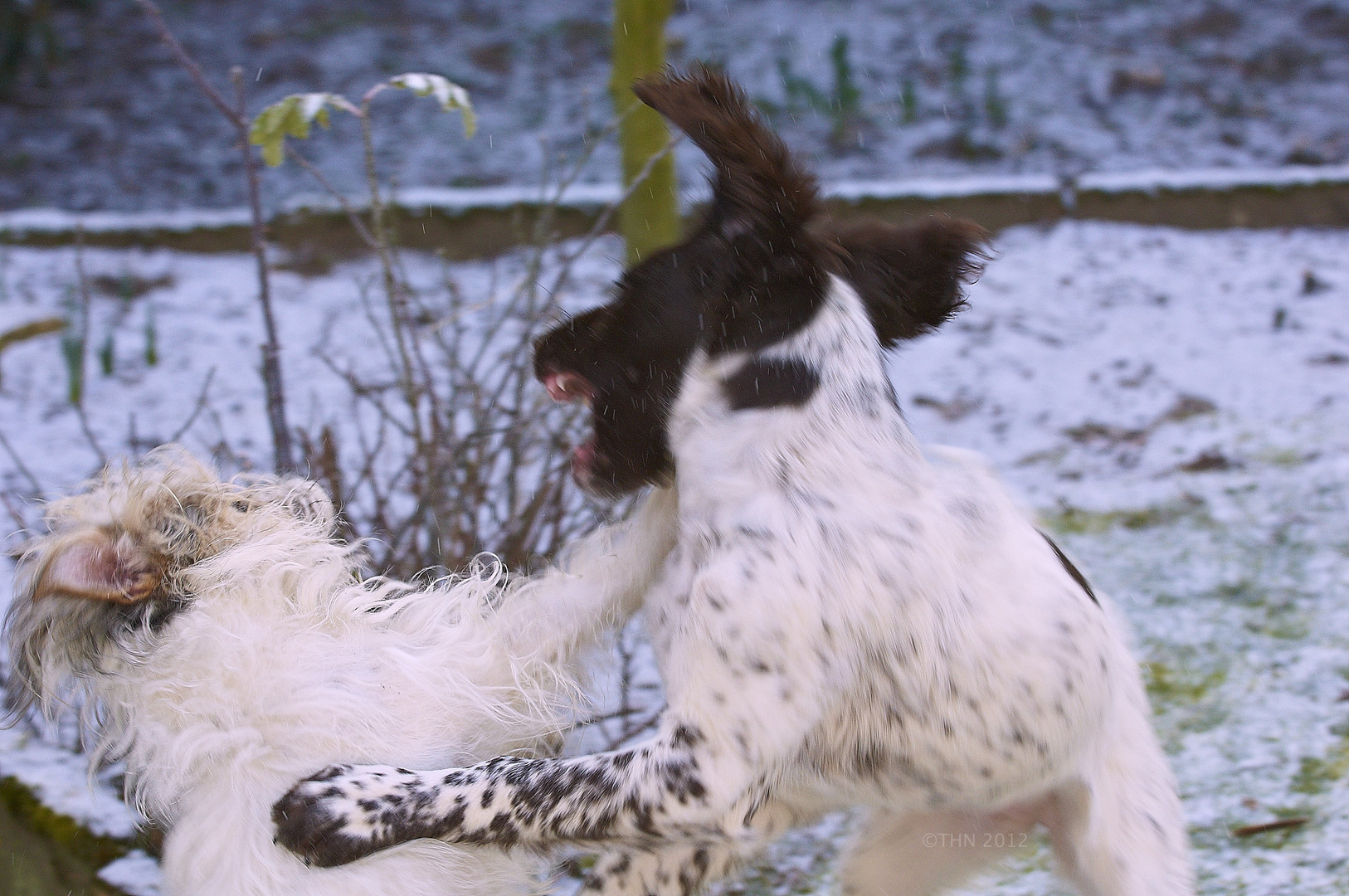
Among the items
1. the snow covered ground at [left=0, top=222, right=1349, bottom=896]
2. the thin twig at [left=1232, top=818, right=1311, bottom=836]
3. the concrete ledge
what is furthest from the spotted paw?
the concrete ledge

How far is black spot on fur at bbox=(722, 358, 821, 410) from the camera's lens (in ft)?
6.72

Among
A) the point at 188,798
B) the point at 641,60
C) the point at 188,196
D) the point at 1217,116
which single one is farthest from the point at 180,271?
the point at 1217,116

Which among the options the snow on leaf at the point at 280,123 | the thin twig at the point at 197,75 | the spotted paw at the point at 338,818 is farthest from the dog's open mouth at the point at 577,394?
the thin twig at the point at 197,75

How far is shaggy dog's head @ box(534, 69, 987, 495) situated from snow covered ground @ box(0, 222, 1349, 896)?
1297 millimetres

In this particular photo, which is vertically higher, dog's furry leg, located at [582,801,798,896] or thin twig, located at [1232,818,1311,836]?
dog's furry leg, located at [582,801,798,896]

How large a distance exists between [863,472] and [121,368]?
14.1ft

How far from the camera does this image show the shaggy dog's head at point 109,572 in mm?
2016

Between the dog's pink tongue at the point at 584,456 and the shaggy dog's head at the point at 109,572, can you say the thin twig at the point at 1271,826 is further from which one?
the shaggy dog's head at the point at 109,572

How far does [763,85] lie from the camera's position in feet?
29.3

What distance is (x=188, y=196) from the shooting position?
7.71 meters

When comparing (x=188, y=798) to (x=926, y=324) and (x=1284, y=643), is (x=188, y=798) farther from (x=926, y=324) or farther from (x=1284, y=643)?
(x=1284, y=643)

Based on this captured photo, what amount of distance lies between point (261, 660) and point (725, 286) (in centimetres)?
96

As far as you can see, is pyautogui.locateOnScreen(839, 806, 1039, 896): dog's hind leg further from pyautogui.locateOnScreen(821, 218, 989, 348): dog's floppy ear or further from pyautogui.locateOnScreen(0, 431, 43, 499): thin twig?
pyautogui.locateOnScreen(0, 431, 43, 499): thin twig

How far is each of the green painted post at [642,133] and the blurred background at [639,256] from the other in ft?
0.04
